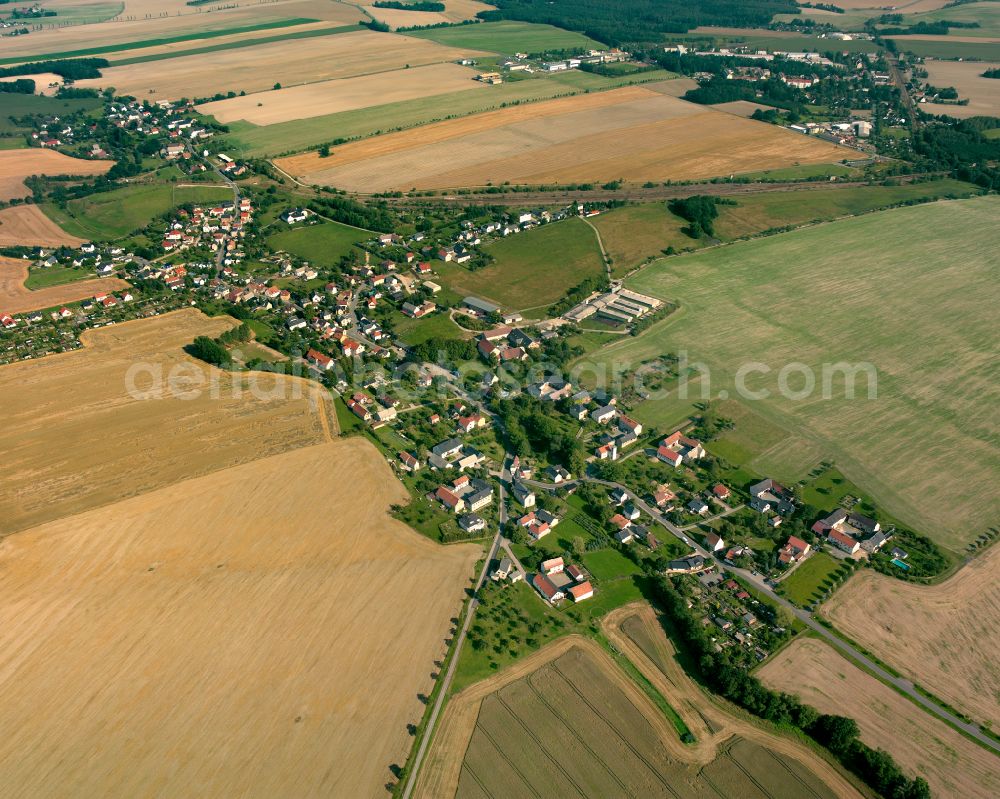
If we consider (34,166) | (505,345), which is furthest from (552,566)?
(34,166)

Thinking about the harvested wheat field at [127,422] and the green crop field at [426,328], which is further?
the green crop field at [426,328]

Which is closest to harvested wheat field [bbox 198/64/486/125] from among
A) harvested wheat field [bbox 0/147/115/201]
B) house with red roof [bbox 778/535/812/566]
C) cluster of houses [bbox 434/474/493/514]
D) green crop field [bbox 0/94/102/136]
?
green crop field [bbox 0/94/102/136]

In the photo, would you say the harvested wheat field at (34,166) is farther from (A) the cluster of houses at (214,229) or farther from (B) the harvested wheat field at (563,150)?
(B) the harvested wheat field at (563,150)

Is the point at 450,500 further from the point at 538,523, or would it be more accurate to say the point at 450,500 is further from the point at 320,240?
the point at 320,240

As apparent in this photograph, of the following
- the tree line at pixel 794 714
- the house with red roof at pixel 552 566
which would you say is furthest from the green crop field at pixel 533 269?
the tree line at pixel 794 714

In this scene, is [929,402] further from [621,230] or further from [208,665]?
[208,665]
